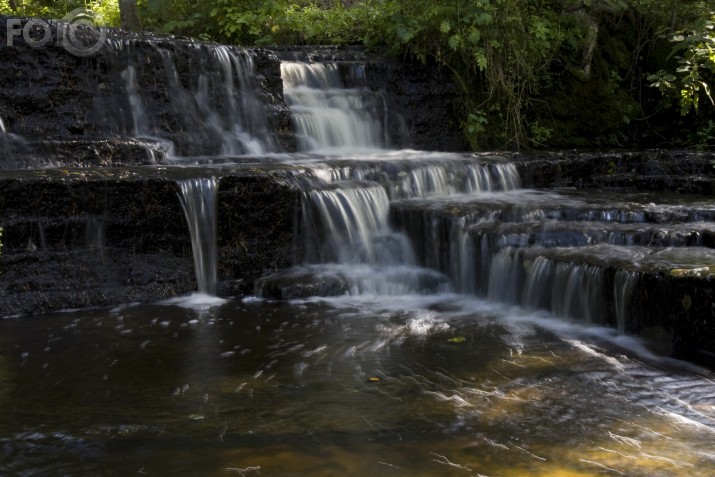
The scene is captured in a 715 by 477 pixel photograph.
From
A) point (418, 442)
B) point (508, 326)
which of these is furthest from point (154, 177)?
point (418, 442)

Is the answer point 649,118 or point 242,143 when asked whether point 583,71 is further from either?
point 242,143

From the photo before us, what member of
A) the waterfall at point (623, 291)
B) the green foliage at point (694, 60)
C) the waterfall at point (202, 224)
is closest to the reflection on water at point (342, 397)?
the waterfall at point (623, 291)

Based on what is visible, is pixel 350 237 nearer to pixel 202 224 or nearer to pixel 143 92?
pixel 202 224

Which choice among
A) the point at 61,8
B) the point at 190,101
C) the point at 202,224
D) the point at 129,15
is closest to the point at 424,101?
the point at 190,101

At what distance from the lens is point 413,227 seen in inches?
314

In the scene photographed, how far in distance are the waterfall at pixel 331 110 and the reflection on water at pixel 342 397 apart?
15.3ft

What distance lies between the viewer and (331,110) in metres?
Answer: 11.1

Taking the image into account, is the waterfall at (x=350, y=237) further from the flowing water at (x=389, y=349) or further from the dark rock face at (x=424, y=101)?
the dark rock face at (x=424, y=101)

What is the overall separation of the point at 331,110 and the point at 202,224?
13.6 feet

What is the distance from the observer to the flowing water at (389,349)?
389cm

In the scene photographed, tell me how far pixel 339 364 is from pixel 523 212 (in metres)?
3.21

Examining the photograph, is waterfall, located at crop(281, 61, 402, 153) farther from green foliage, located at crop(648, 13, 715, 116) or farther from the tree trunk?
green foliage, located at crop(648, 13, 715, 116)

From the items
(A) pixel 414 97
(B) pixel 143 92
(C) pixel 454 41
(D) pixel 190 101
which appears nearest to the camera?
(B) pixel 143 92

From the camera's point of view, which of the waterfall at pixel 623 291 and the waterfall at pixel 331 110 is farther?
the waterfall at pixel 331 110
